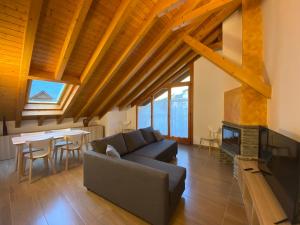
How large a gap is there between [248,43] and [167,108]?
12.6ft

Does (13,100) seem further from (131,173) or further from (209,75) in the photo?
(209,75)

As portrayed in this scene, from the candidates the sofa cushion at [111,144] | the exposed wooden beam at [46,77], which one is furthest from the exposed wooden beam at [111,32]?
the sofa cushion at [111,144]

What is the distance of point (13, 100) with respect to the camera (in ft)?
11.8

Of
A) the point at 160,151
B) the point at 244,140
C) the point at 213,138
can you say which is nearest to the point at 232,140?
the point at 244,140

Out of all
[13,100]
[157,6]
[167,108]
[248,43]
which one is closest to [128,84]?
[167,108]

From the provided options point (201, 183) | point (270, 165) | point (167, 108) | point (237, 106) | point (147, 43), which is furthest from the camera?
point (167, 108)

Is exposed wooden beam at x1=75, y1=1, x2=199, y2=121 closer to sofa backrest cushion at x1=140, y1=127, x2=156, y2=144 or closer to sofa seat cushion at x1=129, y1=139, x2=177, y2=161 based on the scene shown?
sofa backrest cushion at x1=140, y1=127, x2=156, y2=144

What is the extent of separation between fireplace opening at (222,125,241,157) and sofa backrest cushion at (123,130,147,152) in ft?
6.74

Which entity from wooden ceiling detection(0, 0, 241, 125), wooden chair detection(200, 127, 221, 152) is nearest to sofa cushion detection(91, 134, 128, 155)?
wooden ceiling detection(0, 0, 241, 125)

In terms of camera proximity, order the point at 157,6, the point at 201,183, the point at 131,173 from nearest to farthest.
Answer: the point at 131,173, the point at 157,6, the point at 201,183

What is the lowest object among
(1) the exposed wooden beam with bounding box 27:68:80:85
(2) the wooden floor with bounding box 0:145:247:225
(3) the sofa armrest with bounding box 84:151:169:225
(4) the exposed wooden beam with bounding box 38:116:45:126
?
(2) the wooden floor with bounding box 0:145:247:225

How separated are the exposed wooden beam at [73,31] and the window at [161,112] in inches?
166

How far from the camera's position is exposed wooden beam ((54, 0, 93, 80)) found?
2030 millimetres

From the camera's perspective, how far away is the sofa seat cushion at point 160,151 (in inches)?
128
